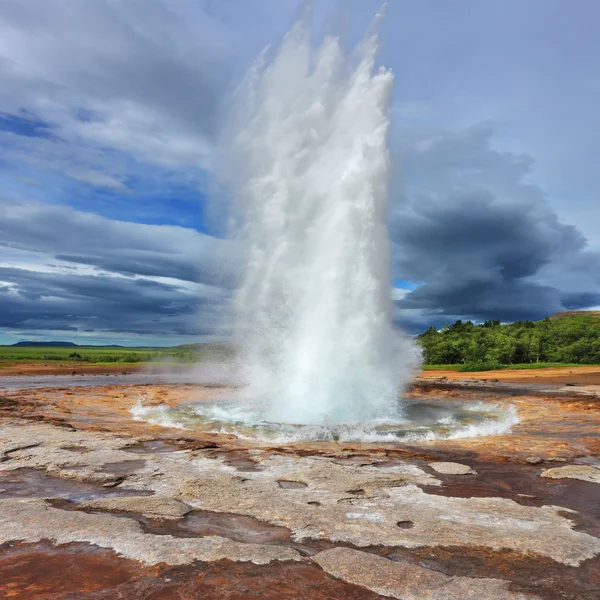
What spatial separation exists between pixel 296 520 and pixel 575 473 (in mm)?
5861

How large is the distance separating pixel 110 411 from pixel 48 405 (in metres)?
3.47

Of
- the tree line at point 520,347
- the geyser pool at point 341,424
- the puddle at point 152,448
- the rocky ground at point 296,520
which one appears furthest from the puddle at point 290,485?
the tree line at point 520,347

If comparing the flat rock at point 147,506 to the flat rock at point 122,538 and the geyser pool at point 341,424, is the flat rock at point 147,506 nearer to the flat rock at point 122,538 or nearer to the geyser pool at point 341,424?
the flat rock at point 122,538

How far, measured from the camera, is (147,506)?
645 cm

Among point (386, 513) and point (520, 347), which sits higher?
point (520, 347)

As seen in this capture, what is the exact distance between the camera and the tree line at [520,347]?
54.6 metres

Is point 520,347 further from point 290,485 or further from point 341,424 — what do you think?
point 290,485

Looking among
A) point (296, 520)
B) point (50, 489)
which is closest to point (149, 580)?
point (296, 520)

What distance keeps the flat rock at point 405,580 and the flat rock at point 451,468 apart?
4.44 metres

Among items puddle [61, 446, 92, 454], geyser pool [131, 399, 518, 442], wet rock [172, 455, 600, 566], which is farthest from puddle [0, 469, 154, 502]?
geyser pool [131, 399, 518, 442]

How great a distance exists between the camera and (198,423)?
15.4 metres

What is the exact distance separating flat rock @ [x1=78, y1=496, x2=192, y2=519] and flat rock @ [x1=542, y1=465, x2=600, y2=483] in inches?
263

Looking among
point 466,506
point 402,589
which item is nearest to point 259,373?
point 466,506

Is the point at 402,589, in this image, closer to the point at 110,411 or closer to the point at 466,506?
the point at 466,506
